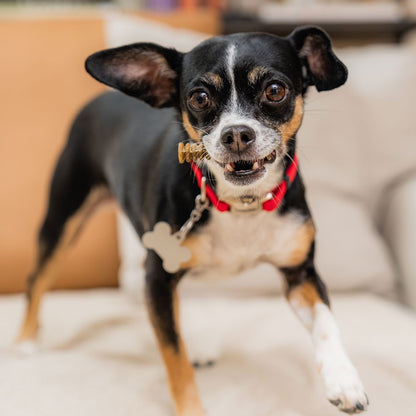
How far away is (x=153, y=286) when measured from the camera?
1.18 meters

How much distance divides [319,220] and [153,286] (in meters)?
0.77

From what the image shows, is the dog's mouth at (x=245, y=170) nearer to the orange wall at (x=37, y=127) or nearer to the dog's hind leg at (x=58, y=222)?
the dog's hind leg at (x=58, y=222)

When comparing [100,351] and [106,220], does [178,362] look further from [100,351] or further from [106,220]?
[106,220]

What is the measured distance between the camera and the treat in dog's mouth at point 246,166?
3.44ft

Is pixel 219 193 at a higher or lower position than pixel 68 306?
higher

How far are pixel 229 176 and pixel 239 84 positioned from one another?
0.17m

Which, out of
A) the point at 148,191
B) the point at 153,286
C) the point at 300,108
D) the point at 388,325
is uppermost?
the point at 300,108

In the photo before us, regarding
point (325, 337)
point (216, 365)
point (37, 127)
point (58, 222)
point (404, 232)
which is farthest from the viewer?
point (37, 127)

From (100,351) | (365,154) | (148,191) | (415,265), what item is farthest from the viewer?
(365,154)

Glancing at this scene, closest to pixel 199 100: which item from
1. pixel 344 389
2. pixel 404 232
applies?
pixel 344 389

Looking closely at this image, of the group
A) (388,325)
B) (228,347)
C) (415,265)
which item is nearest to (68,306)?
(228,347)

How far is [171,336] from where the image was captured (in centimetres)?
116

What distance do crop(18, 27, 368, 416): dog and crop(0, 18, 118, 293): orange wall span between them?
2.03 feet

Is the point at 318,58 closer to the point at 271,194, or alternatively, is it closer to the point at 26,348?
the point at 271,194
